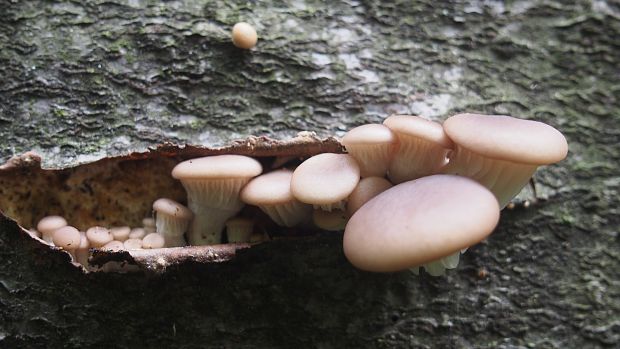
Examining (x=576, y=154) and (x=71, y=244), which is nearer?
(x=71, y=244)

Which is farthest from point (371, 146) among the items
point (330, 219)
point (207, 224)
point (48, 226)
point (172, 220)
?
point (48, 226)

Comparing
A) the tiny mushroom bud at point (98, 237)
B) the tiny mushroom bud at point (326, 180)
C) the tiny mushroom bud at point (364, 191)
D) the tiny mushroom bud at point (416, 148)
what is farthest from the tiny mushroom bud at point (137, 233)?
the tiny mushroom bud at point (416, 148)

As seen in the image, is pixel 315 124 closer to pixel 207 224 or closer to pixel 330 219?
pixel 330 219

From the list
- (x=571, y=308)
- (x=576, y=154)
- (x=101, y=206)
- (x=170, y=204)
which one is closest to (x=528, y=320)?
(x=571, y=308)

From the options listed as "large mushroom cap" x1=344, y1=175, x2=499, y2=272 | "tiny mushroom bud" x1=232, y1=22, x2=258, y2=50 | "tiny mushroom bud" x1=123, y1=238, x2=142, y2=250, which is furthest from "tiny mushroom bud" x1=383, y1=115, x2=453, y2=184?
"tiny mushroom bud" x1=123, y1=238, x2=142, y2=250

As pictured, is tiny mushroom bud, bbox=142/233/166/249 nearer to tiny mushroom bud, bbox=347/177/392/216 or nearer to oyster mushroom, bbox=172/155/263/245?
oyster mushroom, bbox=172/155/263/245

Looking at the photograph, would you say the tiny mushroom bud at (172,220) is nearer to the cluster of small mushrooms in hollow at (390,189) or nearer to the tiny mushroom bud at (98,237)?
the cluster of small mushrooms in hollow at (390,189)

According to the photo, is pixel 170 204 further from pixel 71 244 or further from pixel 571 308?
pixel 571 308
